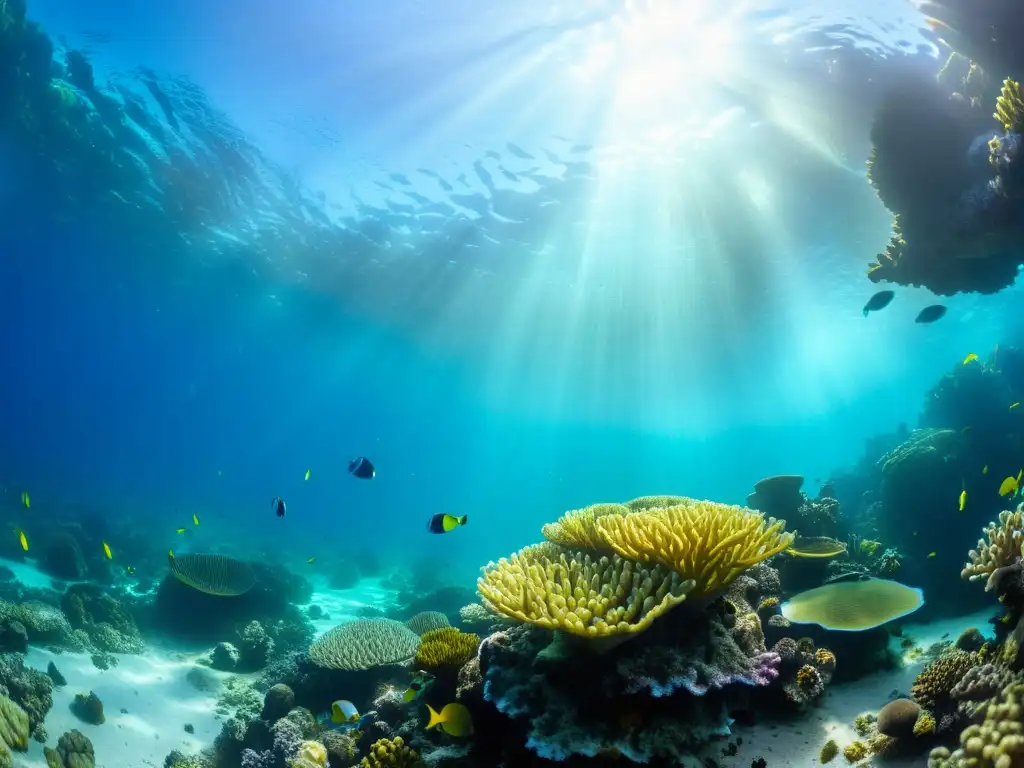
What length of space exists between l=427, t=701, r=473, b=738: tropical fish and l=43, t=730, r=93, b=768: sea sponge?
6050mm

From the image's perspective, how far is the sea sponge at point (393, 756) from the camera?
400 cm

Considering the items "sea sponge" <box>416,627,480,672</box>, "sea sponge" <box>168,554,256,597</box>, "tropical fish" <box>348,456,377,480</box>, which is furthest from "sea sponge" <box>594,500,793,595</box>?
"sea sponge" <box>168,554,256,597</box>

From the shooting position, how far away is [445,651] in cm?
482

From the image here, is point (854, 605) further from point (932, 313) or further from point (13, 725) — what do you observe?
point (13, 725)

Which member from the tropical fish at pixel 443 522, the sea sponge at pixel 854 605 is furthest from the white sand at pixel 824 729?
the tropical fish at pixel 443 522

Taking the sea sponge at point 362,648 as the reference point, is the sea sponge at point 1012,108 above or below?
above

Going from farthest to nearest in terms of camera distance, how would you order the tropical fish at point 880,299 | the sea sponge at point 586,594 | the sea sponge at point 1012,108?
the tropical fish at point 880,299 → the sea sponge at point 1012,108 → the sea sponge at point 586,594

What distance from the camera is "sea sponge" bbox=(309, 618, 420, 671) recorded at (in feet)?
24.9

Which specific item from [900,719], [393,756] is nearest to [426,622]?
[393,756]

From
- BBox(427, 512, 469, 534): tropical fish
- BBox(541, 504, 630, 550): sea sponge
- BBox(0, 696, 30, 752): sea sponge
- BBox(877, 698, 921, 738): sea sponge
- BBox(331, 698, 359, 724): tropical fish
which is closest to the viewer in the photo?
BBox(877, 698, 921, 738): sea sponge

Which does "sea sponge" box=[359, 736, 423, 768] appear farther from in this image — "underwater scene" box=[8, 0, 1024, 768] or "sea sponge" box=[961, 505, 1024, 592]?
"sea sponge" box=[961, 505, 1024, 592]

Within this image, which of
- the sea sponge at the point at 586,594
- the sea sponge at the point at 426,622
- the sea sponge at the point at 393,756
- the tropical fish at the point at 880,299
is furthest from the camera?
the sea sponge at the point at 426,622

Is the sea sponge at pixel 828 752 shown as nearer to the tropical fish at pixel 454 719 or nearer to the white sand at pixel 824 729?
the white sand at pixel 824 729

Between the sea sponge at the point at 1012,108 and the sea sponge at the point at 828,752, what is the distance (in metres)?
8.56
